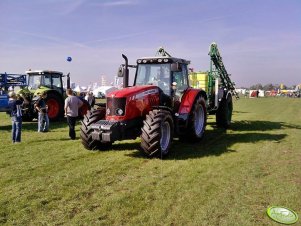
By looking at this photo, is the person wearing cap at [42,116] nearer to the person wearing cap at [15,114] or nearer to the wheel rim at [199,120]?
the person wearing cap at [15,114]

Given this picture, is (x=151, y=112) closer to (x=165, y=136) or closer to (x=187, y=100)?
(x=165, y=136)

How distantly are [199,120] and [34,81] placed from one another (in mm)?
9219

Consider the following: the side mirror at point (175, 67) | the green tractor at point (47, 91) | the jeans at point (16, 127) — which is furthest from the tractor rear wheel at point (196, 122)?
the green tractor at point (47, 91)

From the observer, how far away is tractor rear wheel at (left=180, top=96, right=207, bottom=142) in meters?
9.26

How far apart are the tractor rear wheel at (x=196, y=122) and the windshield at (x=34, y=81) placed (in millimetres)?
8883

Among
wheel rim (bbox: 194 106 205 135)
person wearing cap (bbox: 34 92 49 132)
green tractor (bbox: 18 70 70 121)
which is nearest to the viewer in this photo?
wheel rim (bbox: 194 106 205 135)

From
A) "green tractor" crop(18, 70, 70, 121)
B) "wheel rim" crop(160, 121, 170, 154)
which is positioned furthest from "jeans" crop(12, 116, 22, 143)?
"green tractor" crop(18, 70, 70, 121)

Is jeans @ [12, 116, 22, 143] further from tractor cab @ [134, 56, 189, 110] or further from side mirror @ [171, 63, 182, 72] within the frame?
side mirror @ [171, 63, 182, 72]

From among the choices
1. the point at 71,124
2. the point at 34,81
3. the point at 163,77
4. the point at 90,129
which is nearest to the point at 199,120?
the point at 163,77

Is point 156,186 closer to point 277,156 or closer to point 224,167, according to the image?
point 224,167

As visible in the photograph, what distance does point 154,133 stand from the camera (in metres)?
7.40

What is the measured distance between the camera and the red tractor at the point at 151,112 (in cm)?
752

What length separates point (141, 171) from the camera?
262 inches

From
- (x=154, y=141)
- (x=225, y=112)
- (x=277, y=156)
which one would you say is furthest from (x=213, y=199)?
(x=225, y=112)
